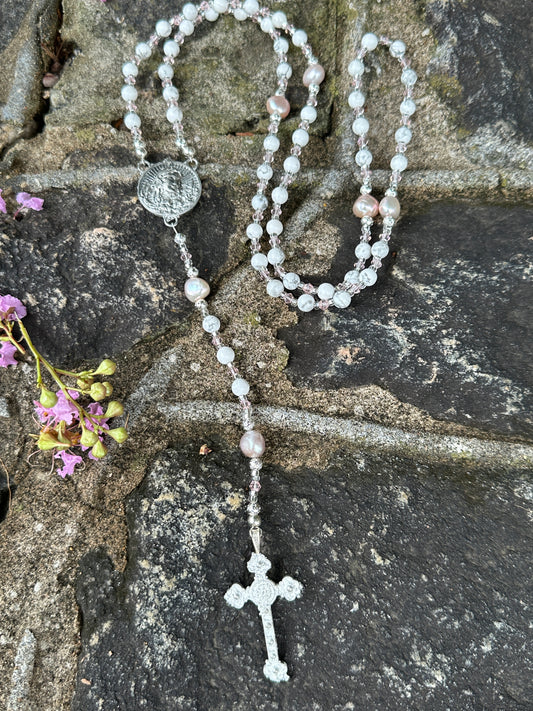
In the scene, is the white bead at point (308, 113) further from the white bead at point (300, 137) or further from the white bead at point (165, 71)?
the white bead at point (165, 71)

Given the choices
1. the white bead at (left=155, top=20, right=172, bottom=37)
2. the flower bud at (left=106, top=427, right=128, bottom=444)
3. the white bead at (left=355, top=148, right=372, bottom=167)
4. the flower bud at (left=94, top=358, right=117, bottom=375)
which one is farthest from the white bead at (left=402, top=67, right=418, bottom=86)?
the flower bud at (left=106, top=427, right=128, bottom=444)

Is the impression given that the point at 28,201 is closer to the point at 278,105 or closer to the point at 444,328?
the point at 278,105

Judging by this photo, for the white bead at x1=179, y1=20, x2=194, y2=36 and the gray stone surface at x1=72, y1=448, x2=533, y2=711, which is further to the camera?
the white bead at x1=179, y1=20, x2=194, y2=36

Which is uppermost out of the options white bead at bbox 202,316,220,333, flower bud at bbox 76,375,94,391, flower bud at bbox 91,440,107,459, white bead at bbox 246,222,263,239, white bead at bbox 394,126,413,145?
white bead at bbox 394,126,413,145

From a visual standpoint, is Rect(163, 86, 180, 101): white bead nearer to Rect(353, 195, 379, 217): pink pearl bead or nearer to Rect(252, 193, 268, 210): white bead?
→ Rect(252, 193, 268, 210): white bead

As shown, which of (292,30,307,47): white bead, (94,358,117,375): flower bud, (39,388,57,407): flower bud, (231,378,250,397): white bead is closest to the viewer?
(39,388,57,407): flower bud

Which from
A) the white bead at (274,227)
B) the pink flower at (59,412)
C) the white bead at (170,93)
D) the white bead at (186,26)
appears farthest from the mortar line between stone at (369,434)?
the white bead at (186,26)

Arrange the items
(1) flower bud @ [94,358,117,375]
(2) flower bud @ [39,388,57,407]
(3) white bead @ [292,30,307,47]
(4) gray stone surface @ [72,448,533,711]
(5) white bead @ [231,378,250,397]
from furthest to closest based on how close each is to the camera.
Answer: (3) white bead @ [292,30,307,47], (5) white bead @ [231,378,250,397], (1) flower bud @ [94,358,117,375], (2) flower bud @ [39,388,57,407], (4) gray stone surface @ [72,448,533,711]
